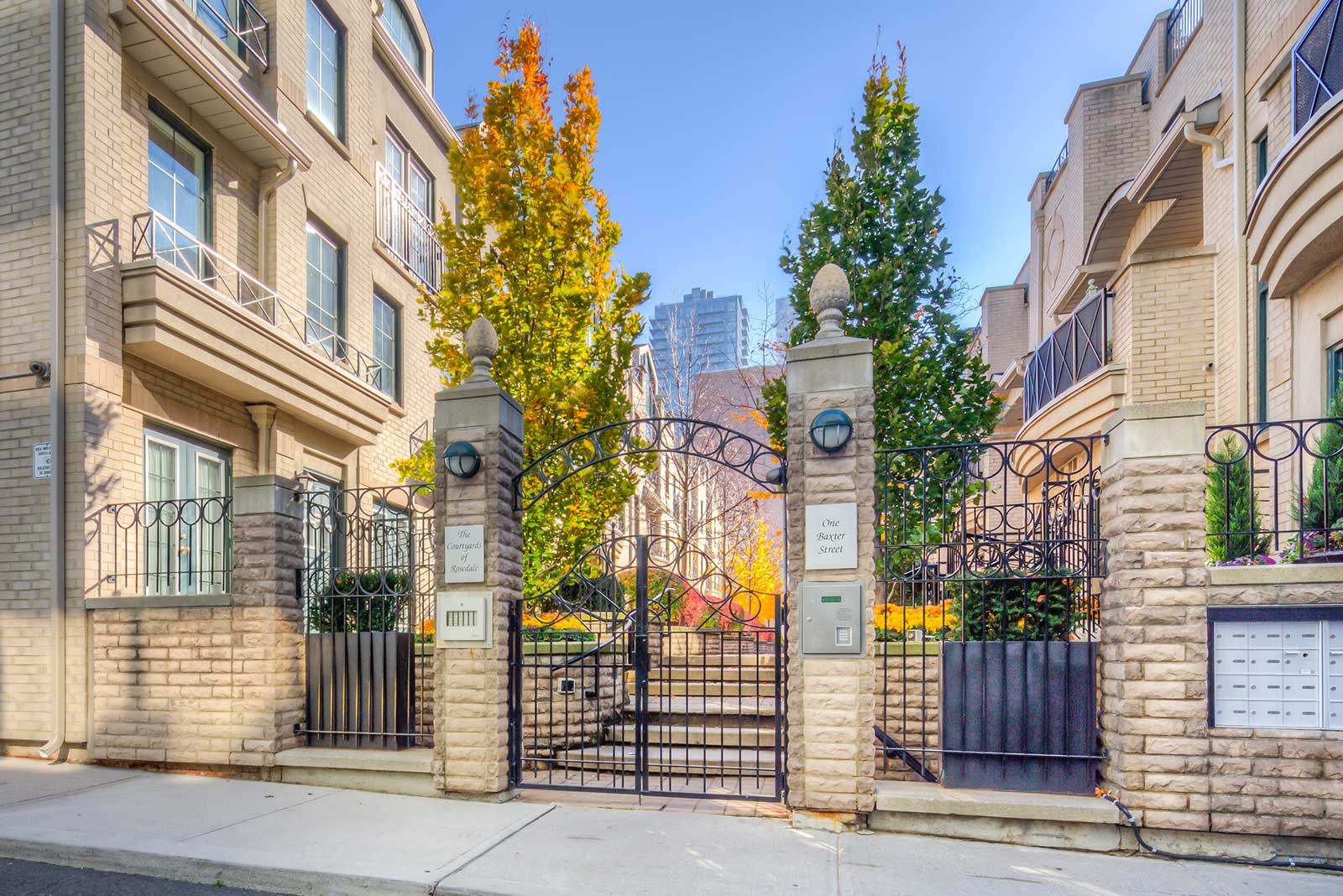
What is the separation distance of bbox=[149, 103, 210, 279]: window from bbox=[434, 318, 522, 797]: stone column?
4.97 m

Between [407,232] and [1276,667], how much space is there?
15.6m

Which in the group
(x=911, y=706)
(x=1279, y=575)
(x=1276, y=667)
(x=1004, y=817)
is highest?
(x=1279, y=575)

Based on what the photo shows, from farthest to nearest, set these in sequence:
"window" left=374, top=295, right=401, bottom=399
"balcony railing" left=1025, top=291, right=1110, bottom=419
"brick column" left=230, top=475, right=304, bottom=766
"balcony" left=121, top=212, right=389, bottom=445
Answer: "window" left=374, top=295, right=401, bottom=399 < "balcony railing" left=1025, top=291, right=1110, bottom=419 < "balcony" left=121, top=212, right=389, bottom=445 < "brick column" left=230, top=475, right=304, bottom=766

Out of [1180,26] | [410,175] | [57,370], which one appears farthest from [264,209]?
[1180,26]

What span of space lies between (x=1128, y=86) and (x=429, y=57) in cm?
1532

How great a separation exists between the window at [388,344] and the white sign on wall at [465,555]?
343 inches

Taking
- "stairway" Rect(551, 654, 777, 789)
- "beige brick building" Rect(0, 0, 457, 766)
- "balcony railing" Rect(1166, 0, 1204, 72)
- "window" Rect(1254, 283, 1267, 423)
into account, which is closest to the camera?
"stairway" Rect(551, 654, 777, 789)

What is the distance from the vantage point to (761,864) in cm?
510

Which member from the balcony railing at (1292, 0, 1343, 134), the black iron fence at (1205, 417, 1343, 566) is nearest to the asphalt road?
the black iron fence at (1205, 417, 1343, 566)

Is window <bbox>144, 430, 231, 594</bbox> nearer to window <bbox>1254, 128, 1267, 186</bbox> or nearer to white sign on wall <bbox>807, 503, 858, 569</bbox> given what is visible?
white sign on wall <bbox>807, 503, 858, 569</bbox>

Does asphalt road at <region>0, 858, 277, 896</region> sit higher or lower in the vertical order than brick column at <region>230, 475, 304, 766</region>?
lower

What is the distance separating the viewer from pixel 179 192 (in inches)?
398

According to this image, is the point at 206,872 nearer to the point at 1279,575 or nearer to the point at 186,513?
the point at 186,513

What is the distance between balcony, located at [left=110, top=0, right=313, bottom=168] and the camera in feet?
29.3
